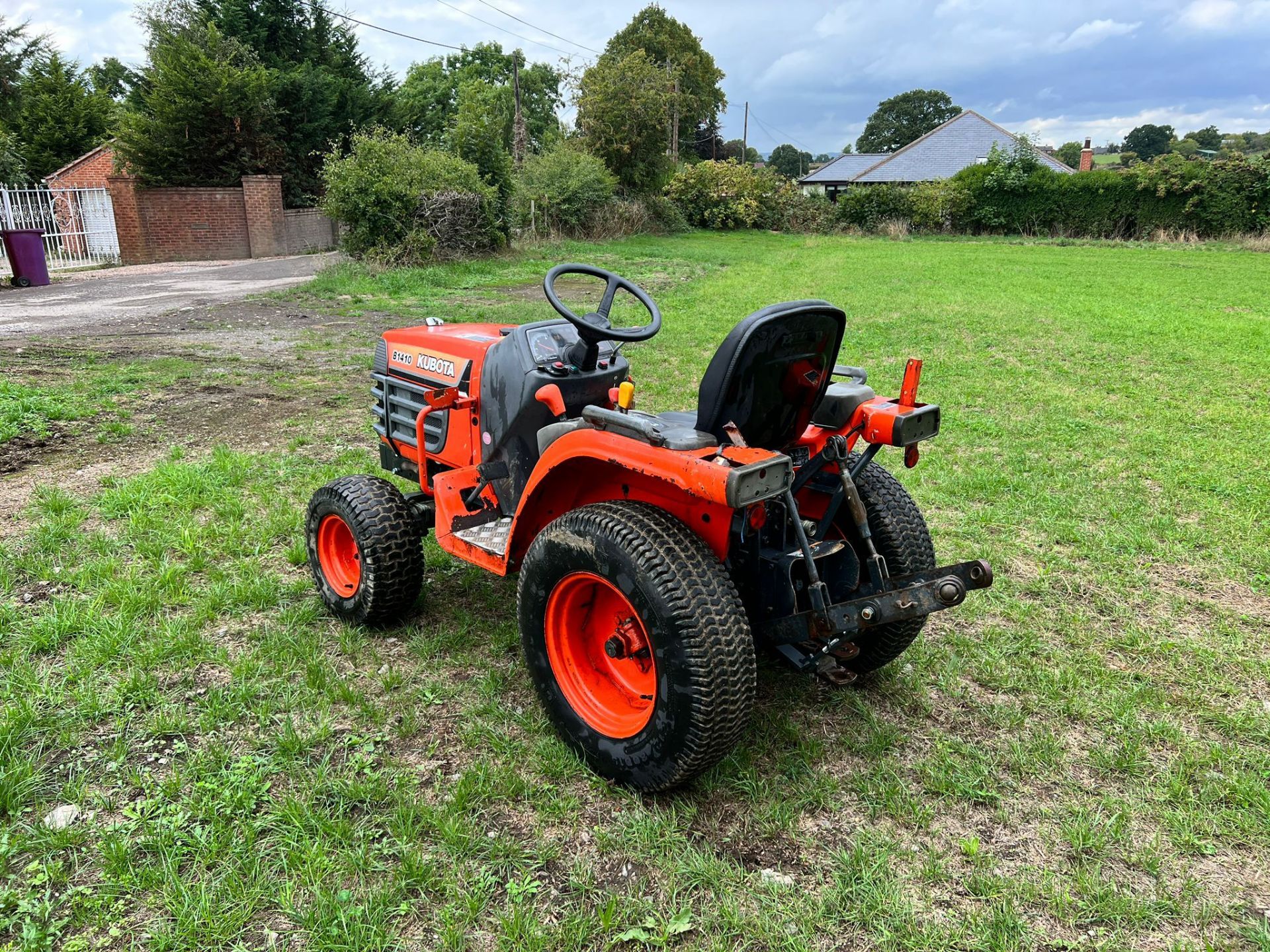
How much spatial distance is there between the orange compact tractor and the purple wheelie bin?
1325 centimetres

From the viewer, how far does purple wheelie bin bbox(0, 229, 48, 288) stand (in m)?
13.0

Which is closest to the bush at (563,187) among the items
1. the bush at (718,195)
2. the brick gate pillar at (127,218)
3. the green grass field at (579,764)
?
the bush at (718,195)

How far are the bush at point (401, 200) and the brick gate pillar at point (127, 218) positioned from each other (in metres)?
6.83

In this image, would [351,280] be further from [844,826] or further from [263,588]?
[844,826]

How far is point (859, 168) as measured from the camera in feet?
180

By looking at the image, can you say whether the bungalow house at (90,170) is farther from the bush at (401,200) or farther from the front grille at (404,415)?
the front grille at (404,415)

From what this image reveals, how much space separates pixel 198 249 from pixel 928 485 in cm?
2027

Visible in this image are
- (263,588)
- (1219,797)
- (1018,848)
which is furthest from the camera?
(263,588)

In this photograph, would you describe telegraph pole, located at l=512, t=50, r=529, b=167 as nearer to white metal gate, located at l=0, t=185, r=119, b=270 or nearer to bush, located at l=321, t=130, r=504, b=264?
bush, located at l=321, t=130, r=504, b=264

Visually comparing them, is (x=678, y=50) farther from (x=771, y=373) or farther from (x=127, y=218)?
(x=771, y=373)

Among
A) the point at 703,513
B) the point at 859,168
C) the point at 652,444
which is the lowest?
the point at 703,513

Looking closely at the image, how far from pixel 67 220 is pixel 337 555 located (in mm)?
18887

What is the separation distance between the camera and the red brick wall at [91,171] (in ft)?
69.6

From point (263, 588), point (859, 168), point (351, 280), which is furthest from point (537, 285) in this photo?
point (859, 168)
